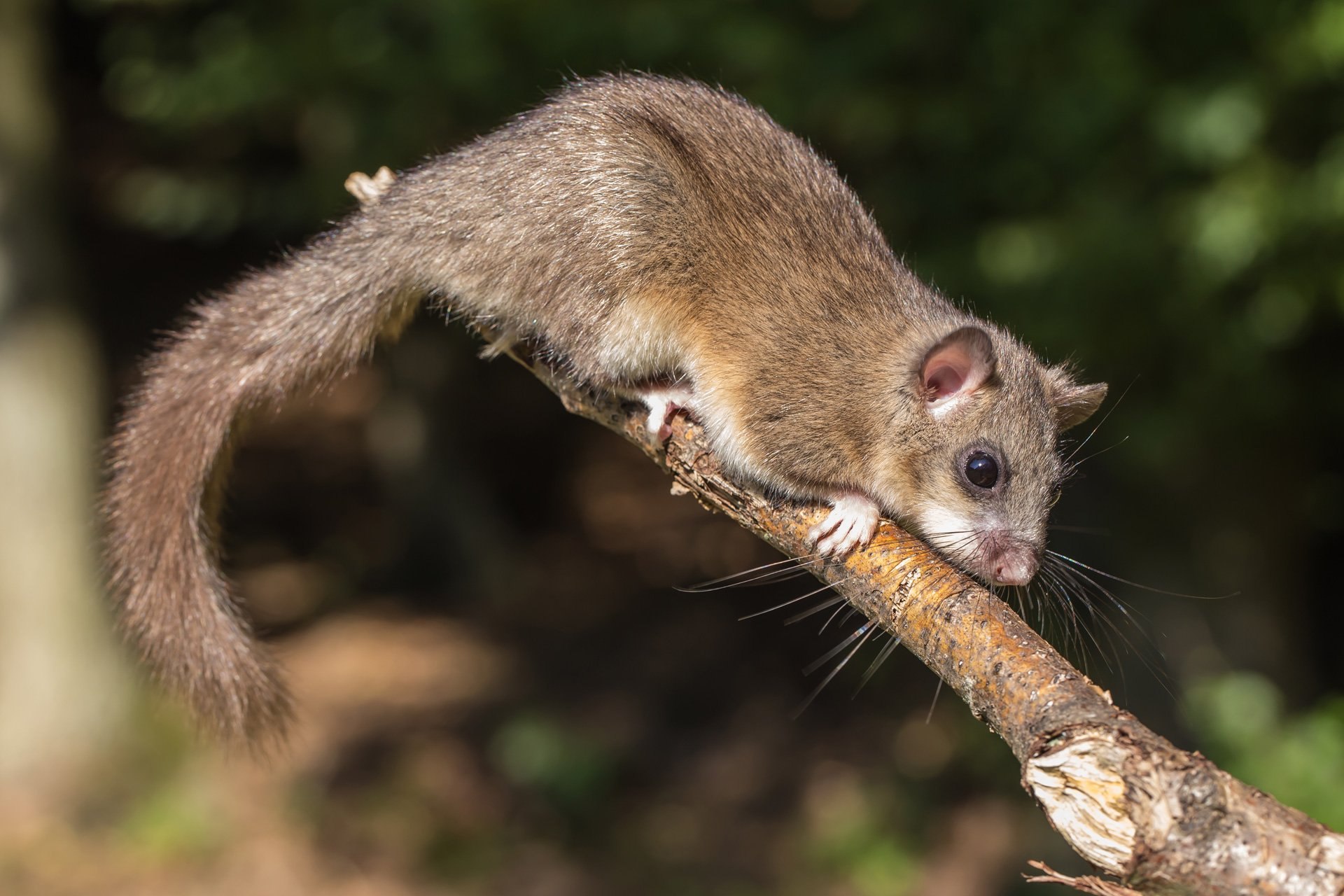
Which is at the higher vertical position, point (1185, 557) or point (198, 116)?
point (1185, 557)

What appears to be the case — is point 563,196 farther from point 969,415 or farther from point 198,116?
point 198,116

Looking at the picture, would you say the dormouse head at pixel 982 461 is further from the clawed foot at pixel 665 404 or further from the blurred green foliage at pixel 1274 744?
the blurred green foliage at pixel 1274 744

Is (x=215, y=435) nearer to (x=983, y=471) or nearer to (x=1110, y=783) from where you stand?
(x=983, y=471)

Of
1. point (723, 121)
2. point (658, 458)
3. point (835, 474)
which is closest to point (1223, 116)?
point (723, 121)

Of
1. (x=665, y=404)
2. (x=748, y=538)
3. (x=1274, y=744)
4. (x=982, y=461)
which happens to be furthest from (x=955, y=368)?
(x=748, y=538)

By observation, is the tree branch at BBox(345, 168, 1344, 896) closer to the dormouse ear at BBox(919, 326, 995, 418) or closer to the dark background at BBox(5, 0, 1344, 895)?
the dormouse ear at BBox(919, 326, 995, 418)

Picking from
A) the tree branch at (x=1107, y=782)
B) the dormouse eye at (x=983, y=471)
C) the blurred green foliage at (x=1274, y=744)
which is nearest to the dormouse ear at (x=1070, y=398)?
Answer: the dormouse eye at (x=983, y=471)

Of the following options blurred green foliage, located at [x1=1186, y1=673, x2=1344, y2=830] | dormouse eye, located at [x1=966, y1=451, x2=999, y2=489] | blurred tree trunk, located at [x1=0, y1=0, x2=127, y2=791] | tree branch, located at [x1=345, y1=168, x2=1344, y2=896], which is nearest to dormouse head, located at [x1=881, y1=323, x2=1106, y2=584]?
dormouse eye, located at [x1=966, y1=451, x2=999, y2=489]

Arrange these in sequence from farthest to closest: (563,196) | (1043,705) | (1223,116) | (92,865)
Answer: (92,865) → (1223,116) → (563,196) → (1043,705)
